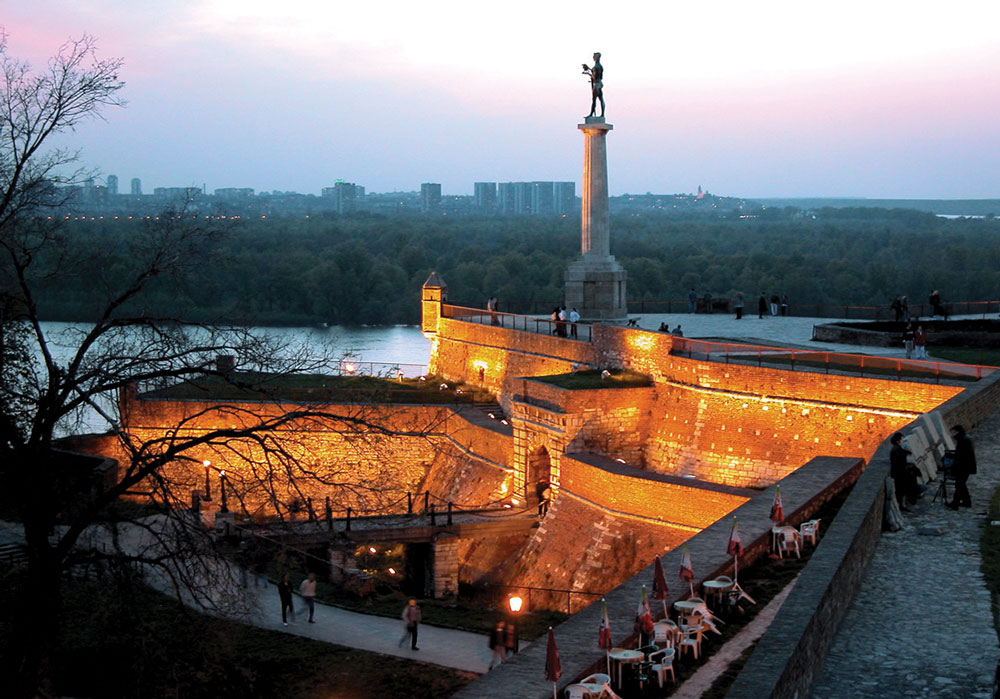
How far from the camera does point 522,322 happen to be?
3541 centimetres

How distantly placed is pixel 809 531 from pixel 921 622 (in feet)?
12.1

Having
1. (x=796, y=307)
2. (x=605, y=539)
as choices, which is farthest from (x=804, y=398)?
(x=796, y=307)

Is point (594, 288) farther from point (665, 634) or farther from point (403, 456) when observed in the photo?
point (665, 634)

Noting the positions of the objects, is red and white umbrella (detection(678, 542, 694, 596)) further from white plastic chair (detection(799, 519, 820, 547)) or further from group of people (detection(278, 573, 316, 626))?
group of people (detection(278, 573, 316, 626))

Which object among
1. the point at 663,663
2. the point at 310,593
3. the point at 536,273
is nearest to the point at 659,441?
the point at 310,593

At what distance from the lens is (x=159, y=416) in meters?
33.4

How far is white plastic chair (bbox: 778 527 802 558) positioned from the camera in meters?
14.4

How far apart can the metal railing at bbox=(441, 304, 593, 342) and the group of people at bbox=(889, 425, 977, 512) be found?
14.9 meters

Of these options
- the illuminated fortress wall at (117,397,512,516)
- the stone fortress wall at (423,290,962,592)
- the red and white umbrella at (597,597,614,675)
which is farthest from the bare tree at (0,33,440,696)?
the illuminated fortress wall at (117,397,512,516)

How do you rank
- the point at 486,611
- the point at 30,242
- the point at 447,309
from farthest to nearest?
1. the point at 447,309
2. the point at 486,611
3. the point at 30,242

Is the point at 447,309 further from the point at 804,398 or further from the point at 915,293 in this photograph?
the point at 915,293

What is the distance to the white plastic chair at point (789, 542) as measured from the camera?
14.4 m

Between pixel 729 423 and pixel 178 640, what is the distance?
44.0 ft

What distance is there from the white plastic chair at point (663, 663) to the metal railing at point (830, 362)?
12032 millimetres
